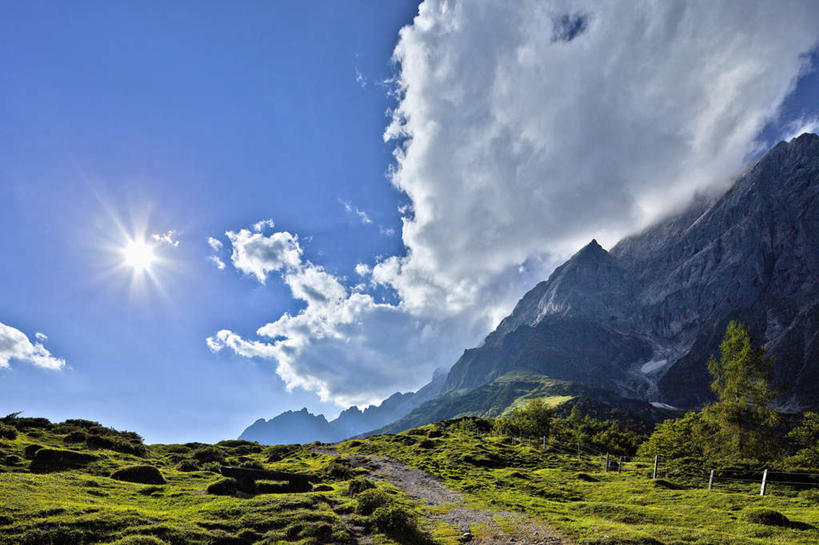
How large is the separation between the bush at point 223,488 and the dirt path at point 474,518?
16.8m

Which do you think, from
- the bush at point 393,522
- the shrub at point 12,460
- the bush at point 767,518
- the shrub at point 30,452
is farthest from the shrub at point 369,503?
the shrub at point 30,452

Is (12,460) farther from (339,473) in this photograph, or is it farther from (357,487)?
(339,473)

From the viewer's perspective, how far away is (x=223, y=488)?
1113 inches

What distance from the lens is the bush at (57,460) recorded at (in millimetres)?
30359

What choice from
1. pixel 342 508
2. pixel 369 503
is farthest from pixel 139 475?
pixel 369 503

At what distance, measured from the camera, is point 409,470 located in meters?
52.7

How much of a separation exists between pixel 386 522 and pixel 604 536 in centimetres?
1271

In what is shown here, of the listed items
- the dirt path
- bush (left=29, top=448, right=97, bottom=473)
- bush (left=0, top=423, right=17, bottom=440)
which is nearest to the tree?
the dirt path

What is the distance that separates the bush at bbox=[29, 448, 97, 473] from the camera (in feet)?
99.6

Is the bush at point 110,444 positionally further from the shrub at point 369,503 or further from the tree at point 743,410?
the tree at point 743,410

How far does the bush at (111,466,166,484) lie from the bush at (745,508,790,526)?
152 feet

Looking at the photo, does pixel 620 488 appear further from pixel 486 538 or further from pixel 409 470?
pixel 409 470

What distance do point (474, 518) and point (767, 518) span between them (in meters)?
18.9

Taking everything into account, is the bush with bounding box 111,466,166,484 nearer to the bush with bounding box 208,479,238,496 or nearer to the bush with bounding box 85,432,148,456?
the bush with bounding box 208,479,238,496
